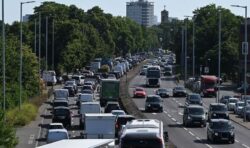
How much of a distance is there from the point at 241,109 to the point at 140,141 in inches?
1821

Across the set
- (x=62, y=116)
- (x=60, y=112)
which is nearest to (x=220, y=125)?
(x=62, y=116)

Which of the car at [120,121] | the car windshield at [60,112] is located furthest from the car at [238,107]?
the car at [120,121]

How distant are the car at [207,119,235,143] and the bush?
51.3 feet

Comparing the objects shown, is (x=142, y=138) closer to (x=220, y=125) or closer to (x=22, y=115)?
(x=220, y=125)

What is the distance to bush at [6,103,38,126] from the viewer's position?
63.1 metres

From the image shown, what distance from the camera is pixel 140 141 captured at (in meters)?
28.9

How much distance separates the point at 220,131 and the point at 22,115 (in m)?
18.7

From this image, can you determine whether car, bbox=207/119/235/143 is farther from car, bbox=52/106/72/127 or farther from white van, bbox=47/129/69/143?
car, bbox=52/106/72/127

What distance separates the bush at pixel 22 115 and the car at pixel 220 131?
51.3ft

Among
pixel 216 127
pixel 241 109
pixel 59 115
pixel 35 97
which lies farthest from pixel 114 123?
pixel 35 97

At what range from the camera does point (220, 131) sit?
51.6m

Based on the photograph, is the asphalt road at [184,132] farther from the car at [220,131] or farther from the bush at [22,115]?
the bush at [22,115]

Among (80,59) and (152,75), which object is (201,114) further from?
(80,59)

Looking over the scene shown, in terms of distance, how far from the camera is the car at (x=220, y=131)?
51.5m
